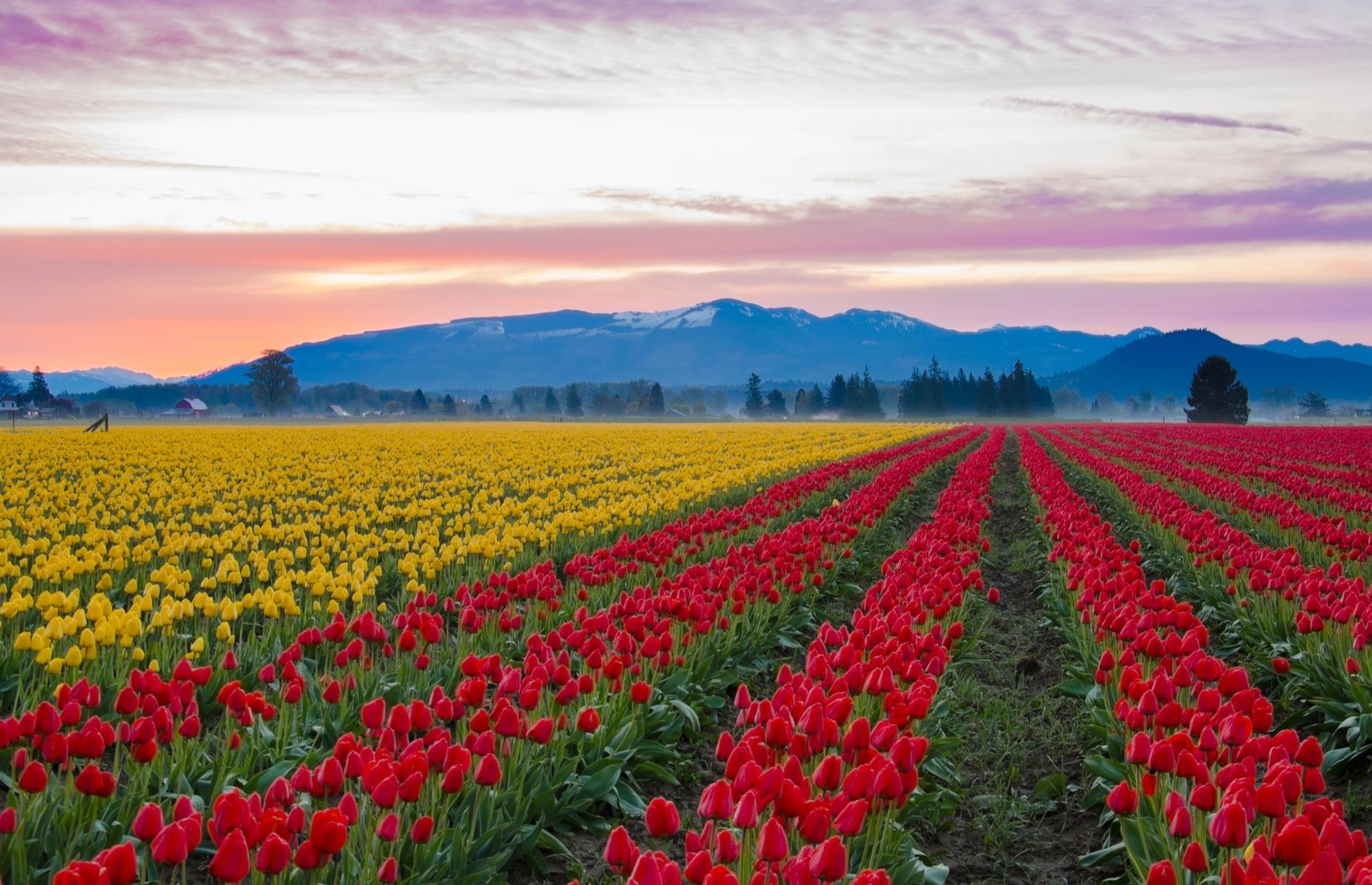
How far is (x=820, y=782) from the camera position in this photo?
442 cm

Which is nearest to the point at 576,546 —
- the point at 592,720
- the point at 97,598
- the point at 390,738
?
the point at 97,598

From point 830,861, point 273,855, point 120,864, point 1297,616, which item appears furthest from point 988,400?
point 120,864

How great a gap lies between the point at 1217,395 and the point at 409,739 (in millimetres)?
109902

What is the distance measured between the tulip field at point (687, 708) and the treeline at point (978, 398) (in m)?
134

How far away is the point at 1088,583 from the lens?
8953mm

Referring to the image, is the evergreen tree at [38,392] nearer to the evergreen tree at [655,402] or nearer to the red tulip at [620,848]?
the evergreen tree at [655,402]

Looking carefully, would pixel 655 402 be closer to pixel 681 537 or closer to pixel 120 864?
pixel 681 537

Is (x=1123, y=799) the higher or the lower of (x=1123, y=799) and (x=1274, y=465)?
the lower

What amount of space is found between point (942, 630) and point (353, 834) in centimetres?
537

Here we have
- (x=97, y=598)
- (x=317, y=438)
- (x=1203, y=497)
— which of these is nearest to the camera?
(x=97, y=598)

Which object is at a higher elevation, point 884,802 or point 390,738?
point 390,738

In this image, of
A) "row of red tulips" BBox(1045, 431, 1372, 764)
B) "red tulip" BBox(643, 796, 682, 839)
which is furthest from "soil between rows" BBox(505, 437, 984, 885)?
"row of red tulips" BBox(1045, 431, 1372, 764)

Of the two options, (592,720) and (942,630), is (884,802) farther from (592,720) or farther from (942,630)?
(942,630)

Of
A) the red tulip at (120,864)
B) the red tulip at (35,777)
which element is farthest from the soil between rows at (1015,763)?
the red tulip at (35,777)
